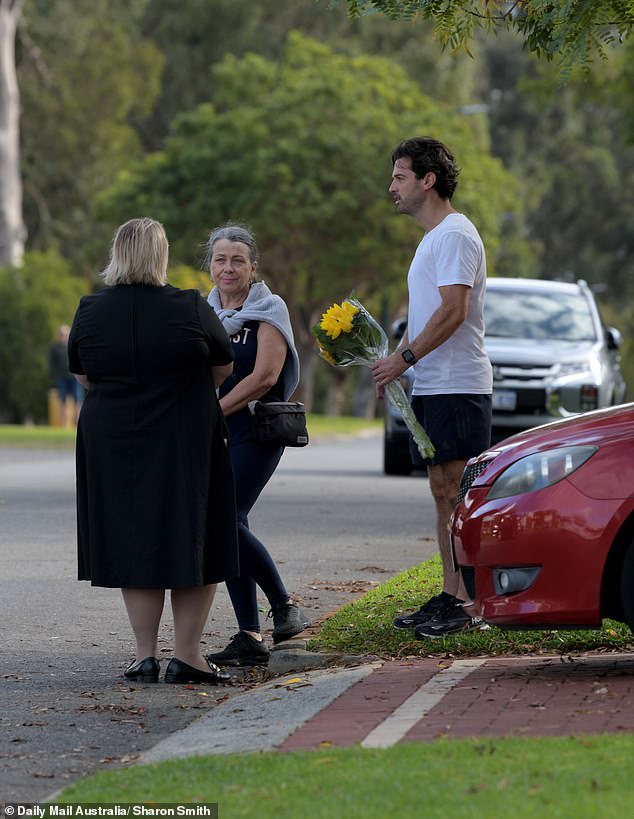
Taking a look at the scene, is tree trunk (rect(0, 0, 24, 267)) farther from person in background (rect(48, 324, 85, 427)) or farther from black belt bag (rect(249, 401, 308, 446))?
black belt bag (rect(249, 401, 308, 446))

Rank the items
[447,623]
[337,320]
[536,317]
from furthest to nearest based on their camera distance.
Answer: [536,317], [337,320], [447,623]

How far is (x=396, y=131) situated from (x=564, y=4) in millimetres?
38884

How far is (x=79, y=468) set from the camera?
23.6 feet

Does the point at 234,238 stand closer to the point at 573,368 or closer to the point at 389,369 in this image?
the point at 389,369

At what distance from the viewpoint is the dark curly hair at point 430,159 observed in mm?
7621

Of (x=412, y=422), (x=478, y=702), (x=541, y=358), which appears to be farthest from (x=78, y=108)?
(x=478, y=702)

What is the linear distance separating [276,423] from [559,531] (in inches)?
63.5

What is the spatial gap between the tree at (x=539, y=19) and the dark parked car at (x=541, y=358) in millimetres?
7800

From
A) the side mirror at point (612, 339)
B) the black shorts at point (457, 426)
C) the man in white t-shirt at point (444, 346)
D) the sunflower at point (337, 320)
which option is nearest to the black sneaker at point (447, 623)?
the man in white t-shirt at point (444, 346)

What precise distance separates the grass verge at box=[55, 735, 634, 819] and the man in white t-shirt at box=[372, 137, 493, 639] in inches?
93.8

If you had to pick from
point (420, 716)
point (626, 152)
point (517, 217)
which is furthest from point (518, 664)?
point (626, 152)

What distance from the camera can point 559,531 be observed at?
6.48m

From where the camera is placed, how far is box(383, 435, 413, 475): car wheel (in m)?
19.3

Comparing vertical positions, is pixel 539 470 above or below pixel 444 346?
below
